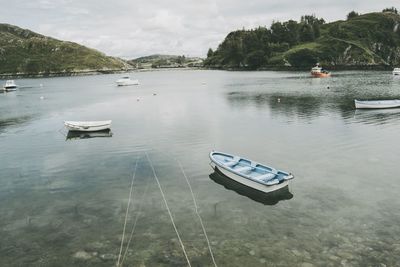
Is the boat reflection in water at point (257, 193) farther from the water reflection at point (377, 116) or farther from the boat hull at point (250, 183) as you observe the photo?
the water reflection at point (377, 116)

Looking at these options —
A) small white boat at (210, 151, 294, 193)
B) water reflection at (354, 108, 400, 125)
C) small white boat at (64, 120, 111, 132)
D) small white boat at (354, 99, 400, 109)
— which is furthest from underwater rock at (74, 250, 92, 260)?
small white boat at (354, 99, 400, 109)

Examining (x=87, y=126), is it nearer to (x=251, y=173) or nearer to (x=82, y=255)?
(x=251, y=173)

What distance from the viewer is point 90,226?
72.9 feet

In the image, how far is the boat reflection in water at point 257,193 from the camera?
85.4 ft

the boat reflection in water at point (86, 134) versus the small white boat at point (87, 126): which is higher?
the small white boat at point (87, 126)

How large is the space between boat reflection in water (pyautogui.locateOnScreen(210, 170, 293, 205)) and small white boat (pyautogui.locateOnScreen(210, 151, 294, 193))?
427mm

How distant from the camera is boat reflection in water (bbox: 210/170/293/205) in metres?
26.0

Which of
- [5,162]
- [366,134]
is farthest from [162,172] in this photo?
[366,134]

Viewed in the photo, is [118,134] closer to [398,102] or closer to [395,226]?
[395,226]

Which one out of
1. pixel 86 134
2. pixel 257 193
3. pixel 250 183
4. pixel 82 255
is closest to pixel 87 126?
pixel 86 134

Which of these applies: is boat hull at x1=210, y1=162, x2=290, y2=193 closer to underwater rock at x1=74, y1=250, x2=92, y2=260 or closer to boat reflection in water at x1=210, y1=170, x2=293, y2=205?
boat reflection in water at x1=210, y1=170, x2=293, y2=205

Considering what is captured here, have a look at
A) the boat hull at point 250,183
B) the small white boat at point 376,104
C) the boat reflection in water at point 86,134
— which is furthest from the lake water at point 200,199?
the small white boat at point 376,104

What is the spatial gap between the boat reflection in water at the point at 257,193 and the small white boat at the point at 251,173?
427mm

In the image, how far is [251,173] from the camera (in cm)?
2938
